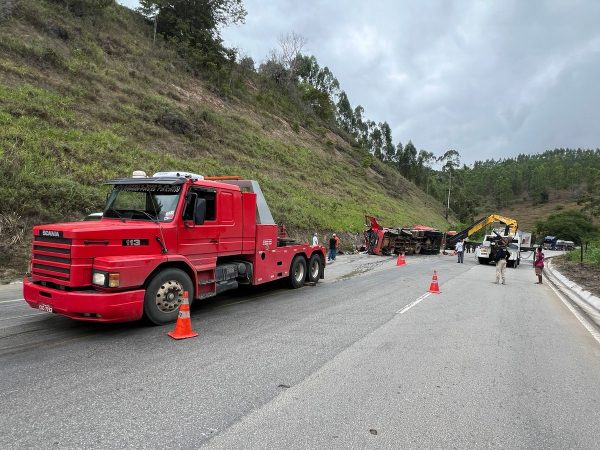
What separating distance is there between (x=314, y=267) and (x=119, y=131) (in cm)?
1683

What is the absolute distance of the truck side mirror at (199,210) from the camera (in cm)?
732

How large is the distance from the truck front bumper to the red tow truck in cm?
1

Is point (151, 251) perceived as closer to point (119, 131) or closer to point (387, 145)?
point (119, 131)

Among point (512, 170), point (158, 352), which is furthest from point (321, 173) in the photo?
point (512, 170)

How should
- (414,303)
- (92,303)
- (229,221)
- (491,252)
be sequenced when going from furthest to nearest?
(491,252) → (414,303) → (229,221) → (92,303)

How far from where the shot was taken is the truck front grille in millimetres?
6039

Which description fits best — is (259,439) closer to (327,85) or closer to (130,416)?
(130,416)

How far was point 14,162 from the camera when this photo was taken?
1455cm

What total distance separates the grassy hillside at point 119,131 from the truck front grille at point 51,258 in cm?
668

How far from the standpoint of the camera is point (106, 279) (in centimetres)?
594

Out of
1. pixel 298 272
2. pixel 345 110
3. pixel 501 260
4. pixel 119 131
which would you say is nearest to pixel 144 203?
pixel 298 272

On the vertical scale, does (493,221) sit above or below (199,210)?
above

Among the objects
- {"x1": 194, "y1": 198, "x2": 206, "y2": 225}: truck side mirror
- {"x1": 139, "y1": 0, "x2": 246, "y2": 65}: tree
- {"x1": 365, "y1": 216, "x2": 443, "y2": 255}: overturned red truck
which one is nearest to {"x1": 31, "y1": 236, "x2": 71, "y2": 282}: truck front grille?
{"x1": 194, "y1": 198, "x2": 206, "y2": 225}: truck side mirror

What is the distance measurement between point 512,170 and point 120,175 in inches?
7263
